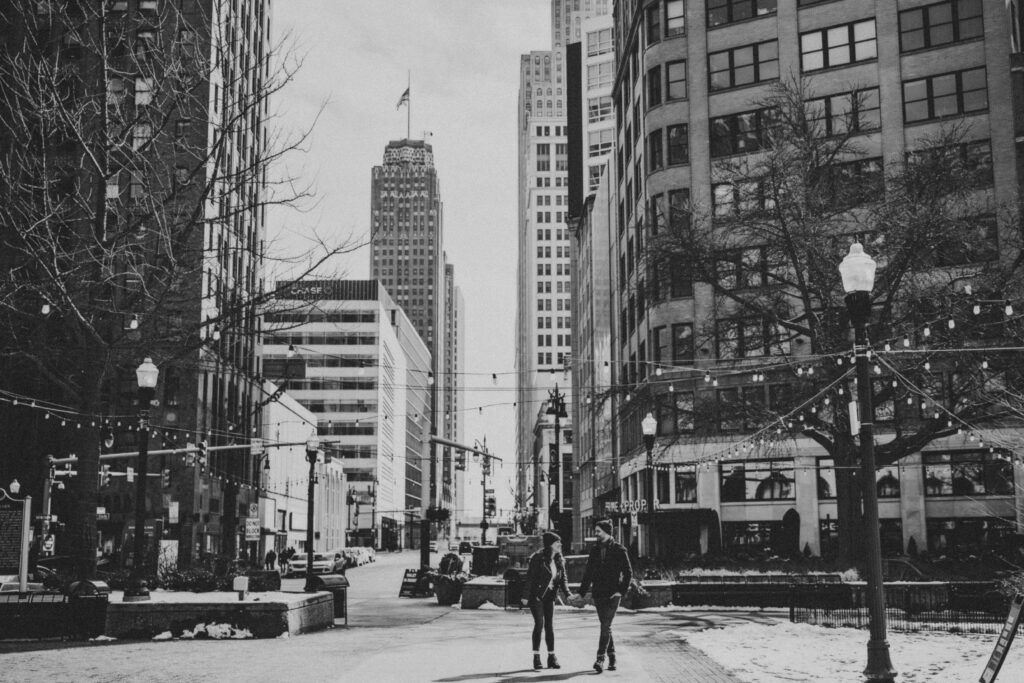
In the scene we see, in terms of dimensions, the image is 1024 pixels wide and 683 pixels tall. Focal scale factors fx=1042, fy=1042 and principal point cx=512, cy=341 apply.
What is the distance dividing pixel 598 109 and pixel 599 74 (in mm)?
4123

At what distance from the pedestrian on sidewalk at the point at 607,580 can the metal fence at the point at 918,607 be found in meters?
8.79

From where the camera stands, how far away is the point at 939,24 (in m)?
48.4

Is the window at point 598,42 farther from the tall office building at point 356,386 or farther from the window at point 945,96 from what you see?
the window at point 945,96

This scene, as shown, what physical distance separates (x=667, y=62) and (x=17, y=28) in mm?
33152

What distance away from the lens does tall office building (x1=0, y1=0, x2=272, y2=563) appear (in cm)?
2502

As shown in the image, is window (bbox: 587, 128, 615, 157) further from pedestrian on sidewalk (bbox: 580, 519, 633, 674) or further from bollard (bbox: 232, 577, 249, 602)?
pedestrian on sidewalk (bbox: 580, 519, 633, 674)

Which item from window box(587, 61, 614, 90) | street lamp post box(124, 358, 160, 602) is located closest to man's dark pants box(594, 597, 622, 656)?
street lamp post box(124, 358, 160, 602)

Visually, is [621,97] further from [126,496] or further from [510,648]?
[510,648]

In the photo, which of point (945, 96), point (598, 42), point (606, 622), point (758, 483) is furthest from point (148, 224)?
point (598, 42)

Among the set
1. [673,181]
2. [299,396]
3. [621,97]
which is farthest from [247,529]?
[299,396]

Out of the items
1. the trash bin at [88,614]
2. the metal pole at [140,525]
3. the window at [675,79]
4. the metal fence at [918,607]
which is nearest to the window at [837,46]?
the window at [675,79]

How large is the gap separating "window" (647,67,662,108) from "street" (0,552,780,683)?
3695cm

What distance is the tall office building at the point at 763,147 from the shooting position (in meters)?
46.2

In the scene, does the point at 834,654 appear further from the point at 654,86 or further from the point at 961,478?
the point at 654,86
